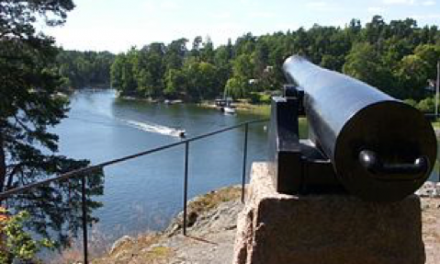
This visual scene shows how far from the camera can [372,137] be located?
7.57 ft

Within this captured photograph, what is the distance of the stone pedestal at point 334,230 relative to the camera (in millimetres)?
2770

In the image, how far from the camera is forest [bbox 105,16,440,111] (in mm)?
70250

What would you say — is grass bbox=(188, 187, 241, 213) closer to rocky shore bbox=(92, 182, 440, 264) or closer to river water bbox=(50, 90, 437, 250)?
rocky shore bbox=(92, 182, 440, 264)

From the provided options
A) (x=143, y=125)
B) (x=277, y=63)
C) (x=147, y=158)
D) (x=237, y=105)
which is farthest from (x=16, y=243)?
(x=277, y=63)

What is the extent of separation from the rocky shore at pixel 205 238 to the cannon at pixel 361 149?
185 cm

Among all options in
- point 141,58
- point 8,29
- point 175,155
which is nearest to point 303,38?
point 141,58

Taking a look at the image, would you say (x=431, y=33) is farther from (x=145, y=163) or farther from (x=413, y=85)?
(x=145, y=163)

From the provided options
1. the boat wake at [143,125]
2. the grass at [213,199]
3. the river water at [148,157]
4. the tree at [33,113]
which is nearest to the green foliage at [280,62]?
the river water at [148,157]

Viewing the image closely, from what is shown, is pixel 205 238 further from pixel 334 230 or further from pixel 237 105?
pixel 237 105

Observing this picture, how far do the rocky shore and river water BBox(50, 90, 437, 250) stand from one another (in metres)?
2.09

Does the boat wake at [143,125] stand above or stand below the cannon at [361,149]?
below

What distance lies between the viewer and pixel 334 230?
2.79 meters

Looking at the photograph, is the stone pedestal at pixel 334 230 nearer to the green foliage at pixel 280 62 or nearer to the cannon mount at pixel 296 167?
the cannon mount at pixel 296 167

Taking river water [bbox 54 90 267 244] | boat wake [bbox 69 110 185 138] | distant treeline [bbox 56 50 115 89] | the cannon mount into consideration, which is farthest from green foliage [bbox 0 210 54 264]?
distant treeline [bbox 56 50 115 89]
